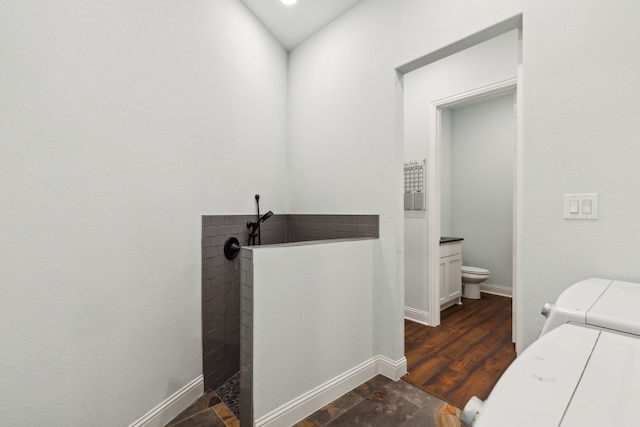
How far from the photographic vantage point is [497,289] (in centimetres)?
410

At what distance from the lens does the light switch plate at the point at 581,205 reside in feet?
4.17

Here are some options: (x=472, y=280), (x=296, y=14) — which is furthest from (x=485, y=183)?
(x=296, y=14)

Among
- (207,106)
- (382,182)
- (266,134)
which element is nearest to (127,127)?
(207,106)

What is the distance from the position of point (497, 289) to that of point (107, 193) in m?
4.60

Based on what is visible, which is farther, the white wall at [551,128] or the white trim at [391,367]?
the white trim at [391,367]

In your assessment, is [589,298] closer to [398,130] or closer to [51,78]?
[398,130]

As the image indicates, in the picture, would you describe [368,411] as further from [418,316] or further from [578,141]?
[578,141]

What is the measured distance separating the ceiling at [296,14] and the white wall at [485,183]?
2849mm

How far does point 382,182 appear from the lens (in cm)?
206

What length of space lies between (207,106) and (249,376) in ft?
5.42

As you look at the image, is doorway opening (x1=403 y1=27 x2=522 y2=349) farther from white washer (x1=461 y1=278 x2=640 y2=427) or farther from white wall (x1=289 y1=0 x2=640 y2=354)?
white washer (x1=461 y1=278 x2=640 y2=427)

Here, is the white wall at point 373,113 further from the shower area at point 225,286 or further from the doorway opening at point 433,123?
the doorway opening at point 433,123

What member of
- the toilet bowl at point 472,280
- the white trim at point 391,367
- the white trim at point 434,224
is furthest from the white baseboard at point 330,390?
the toilet bowl at point 472,280

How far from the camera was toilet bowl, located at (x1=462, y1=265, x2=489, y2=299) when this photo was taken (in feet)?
12.3
